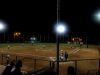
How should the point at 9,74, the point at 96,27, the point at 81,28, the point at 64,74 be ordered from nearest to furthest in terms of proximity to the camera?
the point at 9,74
the point at 64,74
the point at 96,27
the point at 81,28

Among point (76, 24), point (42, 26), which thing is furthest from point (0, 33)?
point (76, 24)

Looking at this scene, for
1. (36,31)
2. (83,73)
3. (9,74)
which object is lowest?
(83,73)

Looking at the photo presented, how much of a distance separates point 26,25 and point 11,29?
767cm

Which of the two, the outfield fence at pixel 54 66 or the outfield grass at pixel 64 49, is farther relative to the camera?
the outfield grass at pixel 64 49

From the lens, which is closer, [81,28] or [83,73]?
[83,73]

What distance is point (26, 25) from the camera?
10688cm

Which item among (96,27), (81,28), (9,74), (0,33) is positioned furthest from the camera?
(81,28)

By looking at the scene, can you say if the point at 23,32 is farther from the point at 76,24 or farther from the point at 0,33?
the point at 76,24

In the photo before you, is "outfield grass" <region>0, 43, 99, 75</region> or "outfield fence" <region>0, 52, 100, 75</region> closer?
"outfield fence" <region>0, 52, 100, 75</region>

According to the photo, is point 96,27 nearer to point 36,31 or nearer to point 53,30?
point 53,30

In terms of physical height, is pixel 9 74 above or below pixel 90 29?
below

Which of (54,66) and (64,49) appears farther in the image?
(64,49)

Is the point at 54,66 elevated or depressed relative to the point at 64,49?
depressed

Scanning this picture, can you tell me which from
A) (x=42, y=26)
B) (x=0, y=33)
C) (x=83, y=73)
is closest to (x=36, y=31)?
(x=42, y=26)
